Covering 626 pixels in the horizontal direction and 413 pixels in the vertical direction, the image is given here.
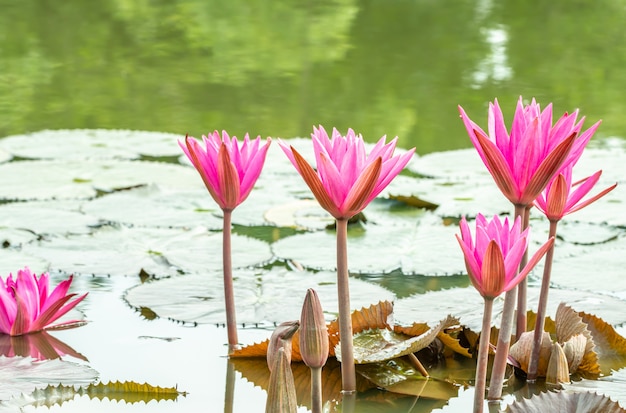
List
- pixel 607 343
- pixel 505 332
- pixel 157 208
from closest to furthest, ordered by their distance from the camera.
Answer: pixel 505 332 → pixel 607 343 → pixel 157 208

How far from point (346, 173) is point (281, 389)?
259 millimetres

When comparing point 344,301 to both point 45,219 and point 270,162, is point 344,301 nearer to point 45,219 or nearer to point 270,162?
point 45,219

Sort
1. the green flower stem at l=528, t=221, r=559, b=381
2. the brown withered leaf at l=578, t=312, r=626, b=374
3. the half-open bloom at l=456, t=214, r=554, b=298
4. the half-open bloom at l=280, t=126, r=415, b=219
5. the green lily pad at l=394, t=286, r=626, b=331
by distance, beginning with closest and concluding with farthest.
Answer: the half-open bloom at l=456, t=214, r=554, b=298 < the half-open bloom at l=280, t=126, r=415, b=219 < the green flower stem at l=528, t=221, r=559, b=381 < the brown withered leaf at l=578, t=312, r=626, b=374 < the green lily pad at l=394, t=286, r=626, b=331

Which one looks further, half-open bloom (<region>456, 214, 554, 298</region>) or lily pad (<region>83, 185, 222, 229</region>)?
lily pad (<region>83, 185, 222, 229</region>)

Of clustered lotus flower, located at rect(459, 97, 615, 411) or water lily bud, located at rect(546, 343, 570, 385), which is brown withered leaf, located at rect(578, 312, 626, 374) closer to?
water lily bud, located at rect(546, 343, 570, 385)

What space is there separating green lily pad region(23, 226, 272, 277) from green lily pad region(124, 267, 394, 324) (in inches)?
3.4

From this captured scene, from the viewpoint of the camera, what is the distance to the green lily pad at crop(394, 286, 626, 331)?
4.69 ft

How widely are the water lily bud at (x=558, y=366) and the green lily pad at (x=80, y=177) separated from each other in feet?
4.61

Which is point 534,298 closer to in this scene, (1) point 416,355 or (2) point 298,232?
(1) point 416,355

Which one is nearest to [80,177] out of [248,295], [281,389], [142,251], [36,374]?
[142,251]

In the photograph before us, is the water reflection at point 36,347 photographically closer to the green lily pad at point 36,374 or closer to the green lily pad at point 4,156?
the green lily pad at point 36,374

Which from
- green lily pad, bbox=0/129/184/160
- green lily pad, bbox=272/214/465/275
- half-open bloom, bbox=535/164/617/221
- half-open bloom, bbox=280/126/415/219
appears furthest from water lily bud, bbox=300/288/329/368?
green lily pad, bbox=0/129/184/160

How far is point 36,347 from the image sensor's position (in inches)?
52.4

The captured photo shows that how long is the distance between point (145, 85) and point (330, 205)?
2975mm
